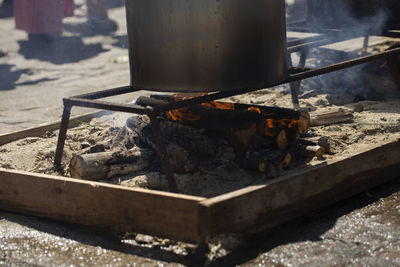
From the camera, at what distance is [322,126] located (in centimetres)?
468

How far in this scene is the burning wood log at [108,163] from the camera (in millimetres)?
3648

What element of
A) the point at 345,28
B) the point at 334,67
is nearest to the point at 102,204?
the point at 334,67

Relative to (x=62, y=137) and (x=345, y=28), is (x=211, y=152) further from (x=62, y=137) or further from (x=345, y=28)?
(x=345, y=28)

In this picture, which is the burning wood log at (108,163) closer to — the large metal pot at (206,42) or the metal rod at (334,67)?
the large metal pot at (206,42)

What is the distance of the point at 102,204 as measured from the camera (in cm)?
312

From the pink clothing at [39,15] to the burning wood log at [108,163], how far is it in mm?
8029

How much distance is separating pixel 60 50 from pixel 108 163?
24.6 feet

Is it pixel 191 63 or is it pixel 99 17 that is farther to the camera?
pixel 99 17

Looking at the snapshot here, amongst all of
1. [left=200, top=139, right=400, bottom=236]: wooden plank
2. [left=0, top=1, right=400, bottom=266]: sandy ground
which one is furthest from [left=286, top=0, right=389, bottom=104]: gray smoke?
[left=200, top=139, right=400, bottom=236]: wooden plank

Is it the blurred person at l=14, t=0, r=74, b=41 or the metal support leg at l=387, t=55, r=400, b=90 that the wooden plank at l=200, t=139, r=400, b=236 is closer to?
the metal support leg at l=387, t=55, r=400, b=90

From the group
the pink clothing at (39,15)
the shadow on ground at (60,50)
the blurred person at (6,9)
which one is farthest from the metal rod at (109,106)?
the blurred person at (6,9)

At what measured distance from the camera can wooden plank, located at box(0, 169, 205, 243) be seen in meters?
2.85

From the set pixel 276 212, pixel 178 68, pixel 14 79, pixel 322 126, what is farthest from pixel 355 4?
pixel 14 79

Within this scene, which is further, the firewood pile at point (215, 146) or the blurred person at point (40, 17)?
the blurred person at point (40, 17)
